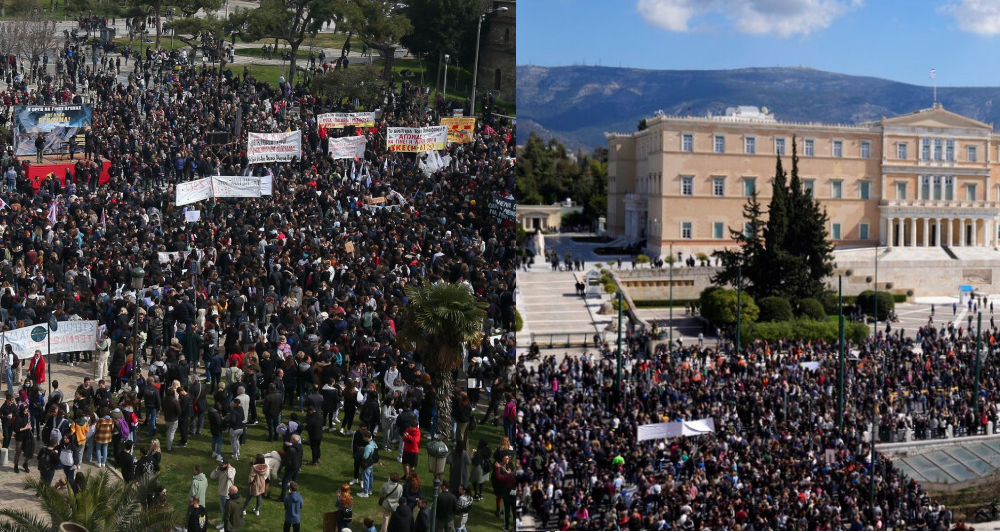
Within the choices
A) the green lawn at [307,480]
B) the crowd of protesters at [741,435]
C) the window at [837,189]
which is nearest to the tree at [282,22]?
the crowd of protesters at [741,435]

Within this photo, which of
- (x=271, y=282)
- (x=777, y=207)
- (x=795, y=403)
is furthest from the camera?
(x=777, y=207)

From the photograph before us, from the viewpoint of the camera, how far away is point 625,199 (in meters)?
69.3

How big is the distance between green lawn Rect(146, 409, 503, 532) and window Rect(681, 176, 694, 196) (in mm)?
46341

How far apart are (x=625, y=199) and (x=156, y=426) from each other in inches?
2087

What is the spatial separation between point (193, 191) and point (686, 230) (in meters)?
38.0

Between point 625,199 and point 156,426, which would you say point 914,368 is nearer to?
point 156,426

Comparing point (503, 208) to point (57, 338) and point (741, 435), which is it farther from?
point (57, 338)

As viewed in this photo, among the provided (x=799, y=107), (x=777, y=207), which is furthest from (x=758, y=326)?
(x=799, y=107)

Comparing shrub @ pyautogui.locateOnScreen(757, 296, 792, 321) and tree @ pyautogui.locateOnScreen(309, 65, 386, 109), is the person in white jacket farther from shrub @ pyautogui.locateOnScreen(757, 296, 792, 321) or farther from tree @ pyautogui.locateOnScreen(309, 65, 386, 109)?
shrub @ pyautogui.locateOnScreen(757, 296, 792, 321)

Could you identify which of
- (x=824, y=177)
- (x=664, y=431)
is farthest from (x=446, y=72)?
(x=824, y=177)

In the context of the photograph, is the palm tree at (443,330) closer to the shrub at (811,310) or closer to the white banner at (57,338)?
the white banner at (57,338)

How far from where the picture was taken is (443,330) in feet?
60.2

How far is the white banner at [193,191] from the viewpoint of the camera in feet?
92.8

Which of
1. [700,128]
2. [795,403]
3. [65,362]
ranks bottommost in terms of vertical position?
[795,403]
